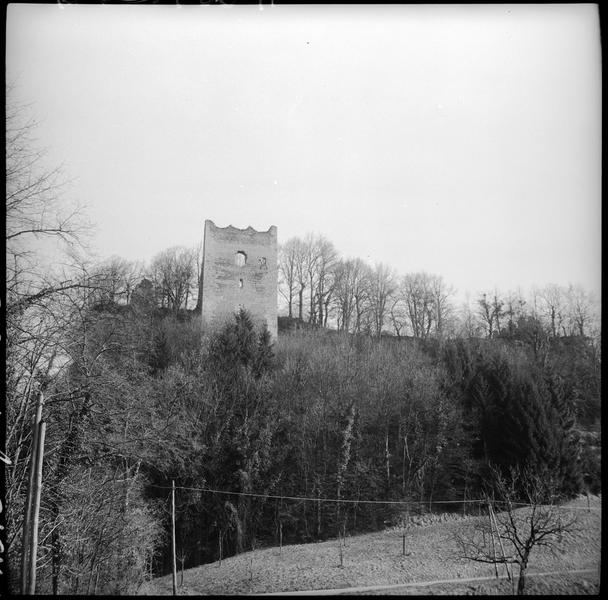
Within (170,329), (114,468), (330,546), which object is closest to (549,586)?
(330,546)

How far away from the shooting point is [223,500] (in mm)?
15000

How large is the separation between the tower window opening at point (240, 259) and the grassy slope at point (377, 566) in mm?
11736

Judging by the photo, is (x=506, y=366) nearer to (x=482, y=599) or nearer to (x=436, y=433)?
(x=436, y=433)

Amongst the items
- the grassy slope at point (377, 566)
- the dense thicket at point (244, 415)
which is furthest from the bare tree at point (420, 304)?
the grassy slope at point (377, 566)

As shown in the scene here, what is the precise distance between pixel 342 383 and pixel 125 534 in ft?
29.6

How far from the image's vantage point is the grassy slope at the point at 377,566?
919cm

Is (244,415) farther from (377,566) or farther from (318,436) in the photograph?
(377,566)

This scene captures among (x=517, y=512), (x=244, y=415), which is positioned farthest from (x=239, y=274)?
(x=517, y=512)

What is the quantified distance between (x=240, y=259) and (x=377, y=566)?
14.2m

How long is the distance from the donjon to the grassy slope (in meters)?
10.3

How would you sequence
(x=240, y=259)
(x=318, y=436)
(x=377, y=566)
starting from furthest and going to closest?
1. (x=240, y=259)
2. (x=318, y=436)
3. (x=377, y=566)

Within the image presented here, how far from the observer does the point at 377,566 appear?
10992 mm

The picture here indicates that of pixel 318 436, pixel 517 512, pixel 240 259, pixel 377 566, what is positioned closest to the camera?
pixel 377 566

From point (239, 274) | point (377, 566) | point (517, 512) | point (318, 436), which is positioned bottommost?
point (377, 566)
